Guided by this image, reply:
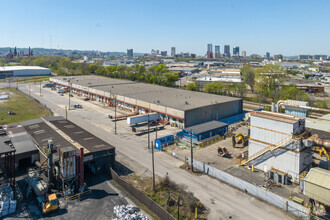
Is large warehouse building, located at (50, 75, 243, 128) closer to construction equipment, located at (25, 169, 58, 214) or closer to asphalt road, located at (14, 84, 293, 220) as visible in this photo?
asphalt road, located at (14, 84, 293, 220)

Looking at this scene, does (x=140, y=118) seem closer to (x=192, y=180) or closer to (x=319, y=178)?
(x=192, y=180)

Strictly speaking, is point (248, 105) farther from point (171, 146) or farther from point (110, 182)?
point (110, 182)

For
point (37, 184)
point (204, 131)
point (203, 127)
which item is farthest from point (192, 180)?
point (37, 184)

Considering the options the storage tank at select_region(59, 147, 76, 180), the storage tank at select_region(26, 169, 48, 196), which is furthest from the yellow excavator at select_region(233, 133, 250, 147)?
the storage tank at select_region(26, 169, 48, 196)

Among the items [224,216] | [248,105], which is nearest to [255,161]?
[224,216]

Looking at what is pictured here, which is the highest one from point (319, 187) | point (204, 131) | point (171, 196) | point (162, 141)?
point (204, 131)

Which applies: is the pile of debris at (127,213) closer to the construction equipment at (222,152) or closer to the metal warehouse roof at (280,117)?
the construction equipment at (222,152)

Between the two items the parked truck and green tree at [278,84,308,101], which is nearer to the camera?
the parked truck

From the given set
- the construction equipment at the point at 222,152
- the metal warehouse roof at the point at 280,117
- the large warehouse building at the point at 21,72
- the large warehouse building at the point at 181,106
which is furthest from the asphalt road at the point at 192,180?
the large warehouse building at the point at 21,72
